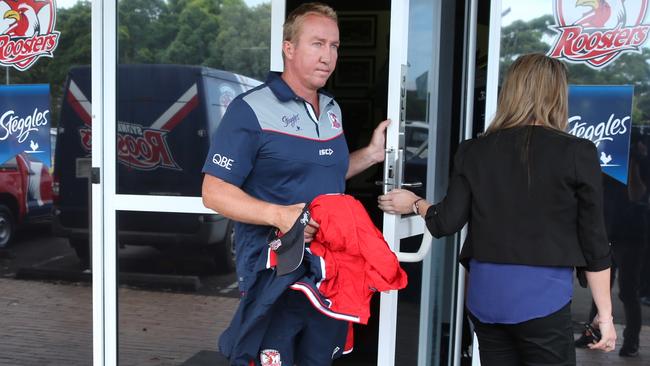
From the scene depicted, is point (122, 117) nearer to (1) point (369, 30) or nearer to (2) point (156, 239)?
(2) point (156, 239)

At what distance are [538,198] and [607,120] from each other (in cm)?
118

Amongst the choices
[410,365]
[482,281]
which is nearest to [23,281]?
[410,365]

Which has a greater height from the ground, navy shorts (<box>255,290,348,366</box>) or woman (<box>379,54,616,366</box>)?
woman (<box>379,54,616,366</box>)

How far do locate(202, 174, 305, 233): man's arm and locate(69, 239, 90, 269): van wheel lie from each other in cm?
213

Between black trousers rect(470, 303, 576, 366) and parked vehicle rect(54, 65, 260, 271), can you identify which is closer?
black trousers rect(470, 303, 576, 366)

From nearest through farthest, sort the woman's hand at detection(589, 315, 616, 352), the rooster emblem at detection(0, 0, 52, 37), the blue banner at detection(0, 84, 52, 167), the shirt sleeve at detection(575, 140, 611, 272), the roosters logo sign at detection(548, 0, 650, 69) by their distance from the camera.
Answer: the shirt sleeve at detection(575, 140, 611, 272) → the woman's hand at detection(589, 315, 616, 352) → the roosters logo sign at detection(548, 0, 650, 69) → the rooster emblem at detection(0, 0, 52, 37) → the blue banner at detection(0, 84, 52, 167)

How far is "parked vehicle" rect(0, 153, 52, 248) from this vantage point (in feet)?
11.5

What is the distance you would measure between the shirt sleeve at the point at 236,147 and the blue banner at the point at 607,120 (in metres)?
1.49

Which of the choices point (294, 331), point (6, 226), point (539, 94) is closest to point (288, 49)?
point (539, 94)

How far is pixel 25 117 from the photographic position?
342 centimetres

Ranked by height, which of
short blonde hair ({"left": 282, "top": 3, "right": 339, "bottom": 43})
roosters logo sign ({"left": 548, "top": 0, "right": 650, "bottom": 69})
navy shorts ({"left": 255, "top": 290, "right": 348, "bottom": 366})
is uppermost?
roosters logo sign ({"left": 548, "top": 0, "right": 650, "bottom": 69})

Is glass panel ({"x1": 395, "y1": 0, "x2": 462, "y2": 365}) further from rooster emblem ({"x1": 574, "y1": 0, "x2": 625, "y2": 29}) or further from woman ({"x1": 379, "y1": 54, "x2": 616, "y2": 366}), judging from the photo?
woman ({"x1": 379, "y1": 54, "x2": 616, "y2": 366})

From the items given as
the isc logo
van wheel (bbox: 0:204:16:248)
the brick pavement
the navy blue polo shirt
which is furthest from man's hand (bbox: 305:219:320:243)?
van wheel (bbox: 0:204:16:248)

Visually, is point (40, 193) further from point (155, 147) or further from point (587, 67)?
point (587, 67)
